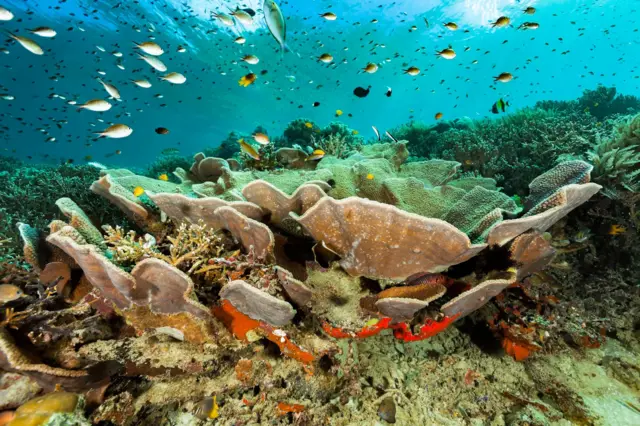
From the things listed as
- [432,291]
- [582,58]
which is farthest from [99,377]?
[582,58]

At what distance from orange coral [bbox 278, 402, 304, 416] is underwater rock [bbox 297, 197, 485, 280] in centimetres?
125

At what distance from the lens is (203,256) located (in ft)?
8.28

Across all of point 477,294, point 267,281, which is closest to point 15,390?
point 267,281

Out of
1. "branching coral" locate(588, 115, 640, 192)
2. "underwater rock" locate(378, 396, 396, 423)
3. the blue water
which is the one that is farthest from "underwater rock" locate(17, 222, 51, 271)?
the blue water

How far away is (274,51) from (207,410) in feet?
149

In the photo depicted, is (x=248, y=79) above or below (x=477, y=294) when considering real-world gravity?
above

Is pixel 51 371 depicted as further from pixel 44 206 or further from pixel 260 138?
pixel 44 206

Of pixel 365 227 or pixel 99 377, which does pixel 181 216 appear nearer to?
pixel 99 377

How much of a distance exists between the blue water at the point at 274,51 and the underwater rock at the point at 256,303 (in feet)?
40.7

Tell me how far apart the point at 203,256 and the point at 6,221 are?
3760 millimetres

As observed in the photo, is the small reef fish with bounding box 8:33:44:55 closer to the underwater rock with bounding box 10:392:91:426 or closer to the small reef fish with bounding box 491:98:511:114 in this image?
the underwater rock with bounding box 10:392:91:426

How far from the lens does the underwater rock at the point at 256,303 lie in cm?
191

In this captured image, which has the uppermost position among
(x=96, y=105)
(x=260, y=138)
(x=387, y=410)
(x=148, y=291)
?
(x=96, y=105)

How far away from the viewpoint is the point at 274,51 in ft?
131
